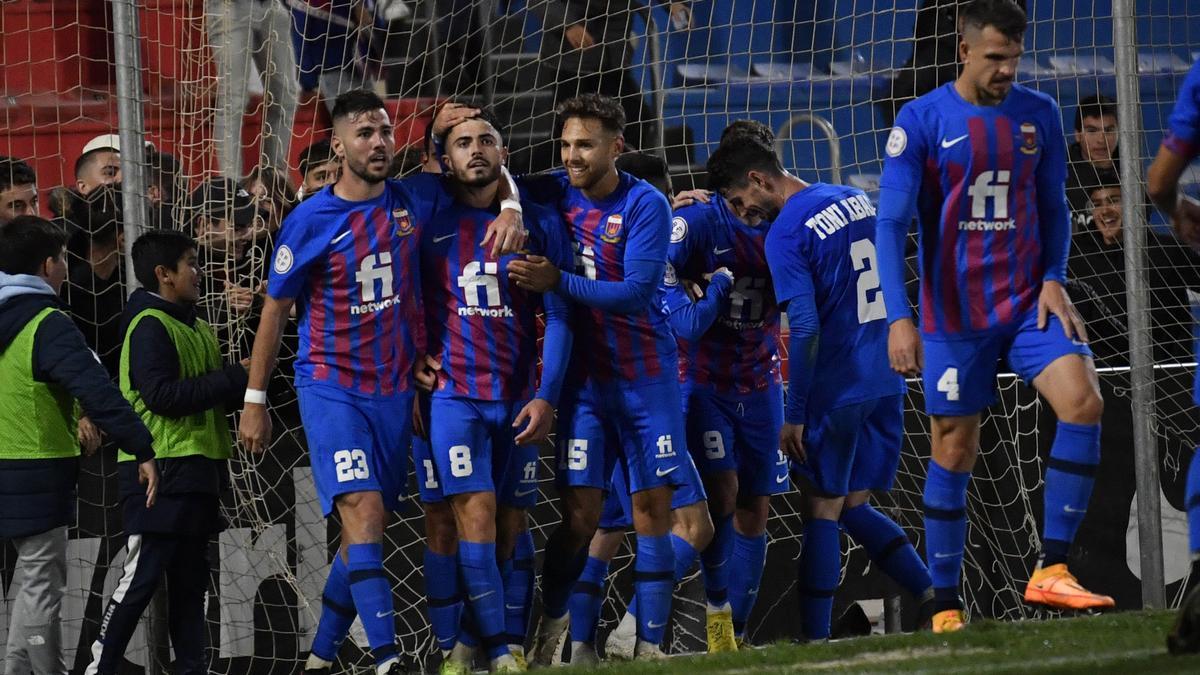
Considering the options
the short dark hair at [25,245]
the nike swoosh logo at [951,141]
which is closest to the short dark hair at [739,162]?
the nike swoosh logo at [951,141]

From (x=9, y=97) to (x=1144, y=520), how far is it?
5727mm

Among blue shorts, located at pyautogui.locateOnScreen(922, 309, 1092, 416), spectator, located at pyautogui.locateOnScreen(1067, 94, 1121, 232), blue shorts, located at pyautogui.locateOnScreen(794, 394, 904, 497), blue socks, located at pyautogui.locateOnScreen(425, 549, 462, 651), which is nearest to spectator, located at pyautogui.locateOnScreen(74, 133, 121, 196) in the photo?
blue socks, located at pyautogui.locateOnScreen(425, 549, 462, 651)

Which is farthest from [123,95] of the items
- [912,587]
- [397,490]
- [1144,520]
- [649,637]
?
[1144,520]

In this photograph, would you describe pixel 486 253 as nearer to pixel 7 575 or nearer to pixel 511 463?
pixel 511 463

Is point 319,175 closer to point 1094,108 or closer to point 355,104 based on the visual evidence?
point 355,104

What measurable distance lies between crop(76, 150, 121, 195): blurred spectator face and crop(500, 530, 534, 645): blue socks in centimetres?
257

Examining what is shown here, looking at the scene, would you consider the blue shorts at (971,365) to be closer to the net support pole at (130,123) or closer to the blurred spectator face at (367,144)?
the blurred spectator face at (367,144)

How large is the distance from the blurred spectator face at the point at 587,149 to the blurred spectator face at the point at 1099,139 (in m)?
2.74

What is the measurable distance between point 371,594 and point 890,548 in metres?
2.20

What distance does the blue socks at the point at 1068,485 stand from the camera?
5234 millimetres

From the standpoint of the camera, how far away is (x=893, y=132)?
17.9 feet

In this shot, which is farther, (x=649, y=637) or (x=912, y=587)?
(x=912, y=587)

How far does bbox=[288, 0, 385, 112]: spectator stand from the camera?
26.7 feet

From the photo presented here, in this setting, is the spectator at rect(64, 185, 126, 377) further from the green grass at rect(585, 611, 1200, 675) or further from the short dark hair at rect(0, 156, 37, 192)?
Answer: the green grass at rect(585, 611, 1200, 675)
